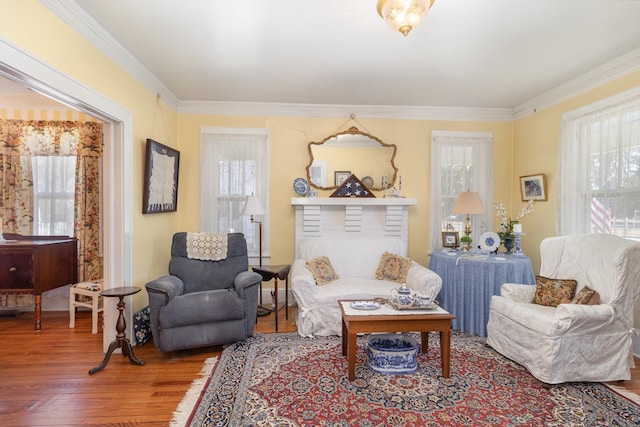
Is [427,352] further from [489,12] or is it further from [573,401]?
[489,12]

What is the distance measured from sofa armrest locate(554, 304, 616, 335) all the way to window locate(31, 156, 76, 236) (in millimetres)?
5106

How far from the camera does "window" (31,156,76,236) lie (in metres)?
3.88

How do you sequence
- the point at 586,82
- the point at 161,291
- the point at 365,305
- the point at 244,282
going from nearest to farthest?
the point at 365,305 → the point at 161,291 → the point at 244,282 → the point at 586,82

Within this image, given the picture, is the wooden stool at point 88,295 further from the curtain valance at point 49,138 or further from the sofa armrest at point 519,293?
the sofa armrest at point 519,293

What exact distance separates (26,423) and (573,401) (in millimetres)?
3498

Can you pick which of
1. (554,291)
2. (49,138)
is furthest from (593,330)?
(49,138)

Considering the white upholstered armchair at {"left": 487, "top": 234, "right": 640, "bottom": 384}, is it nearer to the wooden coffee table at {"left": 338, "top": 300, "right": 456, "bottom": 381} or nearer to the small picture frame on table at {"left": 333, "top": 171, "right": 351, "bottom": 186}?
the wooden coffee table at {"left": 338, "top": 300, "right": 456, "bottom": 381}

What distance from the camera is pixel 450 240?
413cm

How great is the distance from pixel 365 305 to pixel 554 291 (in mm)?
1651

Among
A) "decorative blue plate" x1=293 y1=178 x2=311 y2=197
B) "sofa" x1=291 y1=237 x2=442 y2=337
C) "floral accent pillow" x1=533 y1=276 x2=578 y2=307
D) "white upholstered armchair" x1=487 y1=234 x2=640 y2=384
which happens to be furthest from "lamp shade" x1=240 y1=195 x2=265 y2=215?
"floral accent pillow" x1=533 y1=276 x2=578 y2=307

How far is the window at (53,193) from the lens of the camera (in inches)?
153

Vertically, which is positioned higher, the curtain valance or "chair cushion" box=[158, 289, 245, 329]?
the curtain valance

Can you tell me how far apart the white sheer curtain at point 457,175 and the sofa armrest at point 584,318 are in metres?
2.02

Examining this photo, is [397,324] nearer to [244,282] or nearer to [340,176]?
[244,282]
